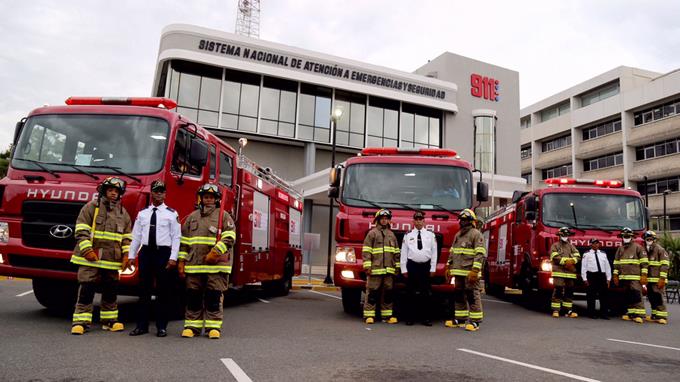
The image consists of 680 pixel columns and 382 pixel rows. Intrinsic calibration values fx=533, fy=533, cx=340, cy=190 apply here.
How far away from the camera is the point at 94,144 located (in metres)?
7.30

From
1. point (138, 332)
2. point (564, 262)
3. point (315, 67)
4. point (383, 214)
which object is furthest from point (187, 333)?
point (315, 67)

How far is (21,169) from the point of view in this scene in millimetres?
7188

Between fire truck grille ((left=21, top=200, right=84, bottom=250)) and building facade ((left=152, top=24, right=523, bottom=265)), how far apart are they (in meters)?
18.9

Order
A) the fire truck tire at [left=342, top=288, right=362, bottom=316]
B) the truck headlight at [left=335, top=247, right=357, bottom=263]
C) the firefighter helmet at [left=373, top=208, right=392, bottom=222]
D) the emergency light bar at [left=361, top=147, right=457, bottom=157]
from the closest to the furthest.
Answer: the firefighter helmet at [left=373, top=208, right=392, bottom=222] → the truck headlight at [left=335, top=247, right=357, bottom=263] → the fire truck tire at [left=342, top=288, right=362, bottom=316] → the emergency light bar at [left=361, top=147, right=457, bottom=157]

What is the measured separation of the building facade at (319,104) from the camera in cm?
2841

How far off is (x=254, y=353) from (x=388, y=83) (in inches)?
1143

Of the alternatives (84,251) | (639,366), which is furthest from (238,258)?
(639,366)

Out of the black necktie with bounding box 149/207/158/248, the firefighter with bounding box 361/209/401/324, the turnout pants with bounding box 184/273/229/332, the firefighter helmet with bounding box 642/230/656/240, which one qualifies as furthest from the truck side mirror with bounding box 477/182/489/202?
the black necktie with bounding box 149/207/158/248

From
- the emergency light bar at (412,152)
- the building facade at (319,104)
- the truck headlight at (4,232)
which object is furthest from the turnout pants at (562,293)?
the building facade at (319,104)

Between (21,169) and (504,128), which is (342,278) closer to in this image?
(21,169)

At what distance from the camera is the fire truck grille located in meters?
6.76

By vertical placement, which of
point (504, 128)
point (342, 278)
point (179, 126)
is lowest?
point (342, 278)

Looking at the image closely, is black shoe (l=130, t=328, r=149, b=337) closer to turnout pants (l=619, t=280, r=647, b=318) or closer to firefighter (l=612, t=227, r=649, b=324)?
firefighter (l=612, t=227, r=649, b=324)

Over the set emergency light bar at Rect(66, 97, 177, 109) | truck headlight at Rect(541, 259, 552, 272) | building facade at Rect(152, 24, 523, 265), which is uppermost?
building facade at Rect(152, 24, 523, 265)
